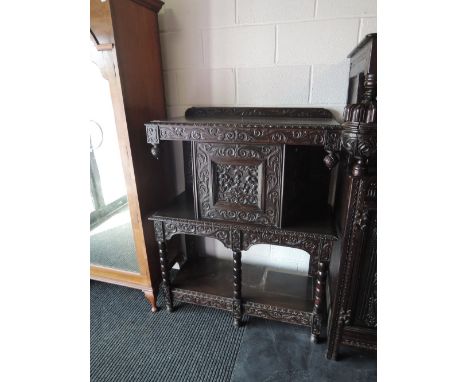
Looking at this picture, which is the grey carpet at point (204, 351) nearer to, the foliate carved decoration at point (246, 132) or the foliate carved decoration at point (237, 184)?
the foliate carved decoration at point (237, 184)

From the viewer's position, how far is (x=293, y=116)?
50.6 inches

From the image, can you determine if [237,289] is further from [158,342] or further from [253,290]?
[158,342]

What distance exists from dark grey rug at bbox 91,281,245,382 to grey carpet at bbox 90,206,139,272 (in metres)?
0.27

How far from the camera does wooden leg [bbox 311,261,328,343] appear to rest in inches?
44.1

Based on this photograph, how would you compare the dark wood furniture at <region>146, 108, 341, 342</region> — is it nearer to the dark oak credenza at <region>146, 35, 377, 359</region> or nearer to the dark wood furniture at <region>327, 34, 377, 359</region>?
the dark oak credenza at <region>146, 35, 377, 359</region>

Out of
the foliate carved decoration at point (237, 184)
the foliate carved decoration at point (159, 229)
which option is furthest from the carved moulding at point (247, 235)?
the foliate carved decoration at point (237, 184)

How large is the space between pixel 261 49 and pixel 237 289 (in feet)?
3.84

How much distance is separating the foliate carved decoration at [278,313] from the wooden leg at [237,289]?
1.6 inches

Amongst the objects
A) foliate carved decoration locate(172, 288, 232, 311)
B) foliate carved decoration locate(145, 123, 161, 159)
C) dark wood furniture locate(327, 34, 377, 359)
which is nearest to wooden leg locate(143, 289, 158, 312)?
foliate carved decoration locate(172, 288, 232, 311)

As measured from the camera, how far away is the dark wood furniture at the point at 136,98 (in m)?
1.02

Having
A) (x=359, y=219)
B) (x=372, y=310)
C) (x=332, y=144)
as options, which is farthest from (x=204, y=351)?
(x=332, y=144)
